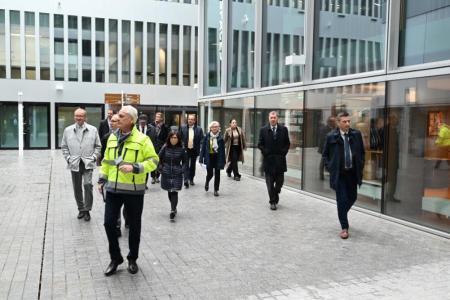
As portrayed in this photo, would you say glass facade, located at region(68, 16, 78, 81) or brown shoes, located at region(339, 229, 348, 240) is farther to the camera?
glass facade, located at region(68, 16, 78, 81)

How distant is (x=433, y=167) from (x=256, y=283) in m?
4.33

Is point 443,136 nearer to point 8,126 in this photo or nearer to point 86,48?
point 86,48

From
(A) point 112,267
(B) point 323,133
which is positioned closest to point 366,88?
(B) point 323,133

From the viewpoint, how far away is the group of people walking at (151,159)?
5.54m

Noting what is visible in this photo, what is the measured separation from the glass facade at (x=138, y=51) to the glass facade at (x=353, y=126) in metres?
19.8

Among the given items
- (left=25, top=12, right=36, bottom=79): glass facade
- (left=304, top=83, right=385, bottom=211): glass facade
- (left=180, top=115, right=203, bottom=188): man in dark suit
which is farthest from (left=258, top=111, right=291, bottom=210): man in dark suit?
(left=25, top=12, right=36, bottom=79): glass facade

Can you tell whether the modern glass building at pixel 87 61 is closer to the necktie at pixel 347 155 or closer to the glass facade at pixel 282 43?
the glass facade at pixel 282 43

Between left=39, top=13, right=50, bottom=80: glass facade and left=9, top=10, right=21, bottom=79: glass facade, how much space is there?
1.17 m

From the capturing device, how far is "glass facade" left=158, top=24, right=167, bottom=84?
99.1ft

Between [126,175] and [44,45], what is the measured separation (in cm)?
2514

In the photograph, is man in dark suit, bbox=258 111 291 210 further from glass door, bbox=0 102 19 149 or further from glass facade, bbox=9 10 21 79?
glass facade, bbox=9 10 21 79

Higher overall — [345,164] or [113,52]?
[113,52]

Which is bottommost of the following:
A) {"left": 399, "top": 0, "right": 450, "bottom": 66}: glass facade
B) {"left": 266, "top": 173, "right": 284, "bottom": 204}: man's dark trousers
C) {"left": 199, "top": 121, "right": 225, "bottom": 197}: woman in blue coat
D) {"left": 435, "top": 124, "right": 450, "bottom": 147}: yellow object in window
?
{"left": 266, "top": 173, "right": 284, "bottom": 204}: man's dark trousers

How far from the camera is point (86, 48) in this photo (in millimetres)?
28734
